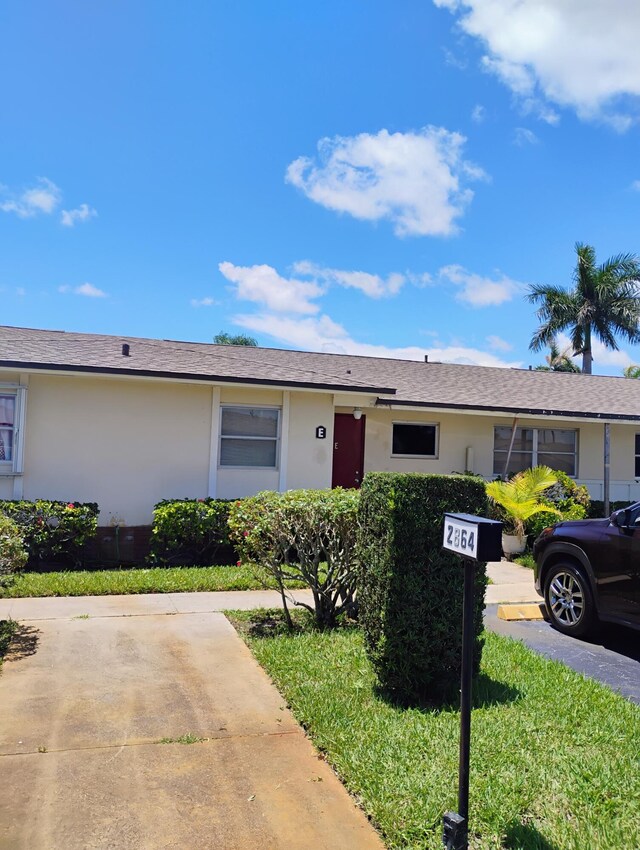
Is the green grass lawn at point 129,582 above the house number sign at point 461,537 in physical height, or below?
below

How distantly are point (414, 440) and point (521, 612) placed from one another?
683 cm

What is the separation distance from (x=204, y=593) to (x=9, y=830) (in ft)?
17.1

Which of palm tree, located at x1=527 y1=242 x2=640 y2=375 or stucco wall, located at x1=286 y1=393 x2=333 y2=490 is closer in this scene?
stucco wall, located at x1=286 y1=393 x2=333 y2=490

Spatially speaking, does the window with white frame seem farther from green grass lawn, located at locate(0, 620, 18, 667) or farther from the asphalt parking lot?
the asphalt parking lot

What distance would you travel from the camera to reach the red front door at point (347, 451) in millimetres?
12883

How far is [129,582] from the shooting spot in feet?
27.1

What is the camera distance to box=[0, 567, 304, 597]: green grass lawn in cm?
784

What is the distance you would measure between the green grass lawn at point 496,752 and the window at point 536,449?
9691 mm

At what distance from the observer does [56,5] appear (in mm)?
8312

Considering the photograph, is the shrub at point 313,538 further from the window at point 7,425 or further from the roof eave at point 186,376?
the window at point 7,425

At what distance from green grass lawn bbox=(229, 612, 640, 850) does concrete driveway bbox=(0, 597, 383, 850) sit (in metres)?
0.20

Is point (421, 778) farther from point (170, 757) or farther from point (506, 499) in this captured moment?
point (506, 499)

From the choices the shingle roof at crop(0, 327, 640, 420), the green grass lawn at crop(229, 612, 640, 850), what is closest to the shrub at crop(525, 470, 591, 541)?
the shingle roof at crop(0, 327, 640, 420)

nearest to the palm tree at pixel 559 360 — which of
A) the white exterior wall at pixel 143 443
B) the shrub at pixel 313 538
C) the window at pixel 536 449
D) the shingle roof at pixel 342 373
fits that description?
the shingle roof at pixel 342 373
